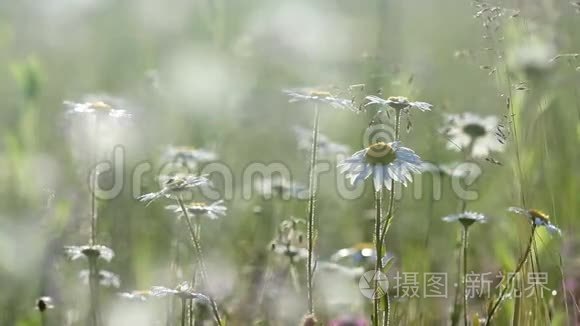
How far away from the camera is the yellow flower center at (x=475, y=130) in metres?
2.58

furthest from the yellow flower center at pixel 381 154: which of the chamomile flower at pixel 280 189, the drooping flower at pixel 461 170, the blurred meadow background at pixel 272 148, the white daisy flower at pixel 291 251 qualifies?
the chamomile flower at pixel 280 189

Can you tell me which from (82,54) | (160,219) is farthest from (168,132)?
(82,54)

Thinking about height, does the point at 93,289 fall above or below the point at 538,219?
below

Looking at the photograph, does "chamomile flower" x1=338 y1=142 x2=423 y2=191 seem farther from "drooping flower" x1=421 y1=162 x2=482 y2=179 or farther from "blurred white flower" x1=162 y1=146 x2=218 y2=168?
"blurred white flower" x1=162 y1=146 x2=218 y2=168

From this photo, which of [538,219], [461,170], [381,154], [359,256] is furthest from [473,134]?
[381,154]

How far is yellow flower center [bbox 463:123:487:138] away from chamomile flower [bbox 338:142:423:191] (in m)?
1.12

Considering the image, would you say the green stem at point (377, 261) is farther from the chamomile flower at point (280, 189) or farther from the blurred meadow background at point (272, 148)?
the chamomile flower at point (280, 189)

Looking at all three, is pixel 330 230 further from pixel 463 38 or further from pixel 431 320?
pixel 463 38

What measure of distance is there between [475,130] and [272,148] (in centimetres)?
134

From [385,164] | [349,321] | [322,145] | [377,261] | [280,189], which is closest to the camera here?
Answer: [377,261]

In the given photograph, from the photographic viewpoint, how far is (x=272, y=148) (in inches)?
148

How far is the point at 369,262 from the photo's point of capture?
2.24 m

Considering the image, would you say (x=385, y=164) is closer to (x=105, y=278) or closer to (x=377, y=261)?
(x=377, y=261)

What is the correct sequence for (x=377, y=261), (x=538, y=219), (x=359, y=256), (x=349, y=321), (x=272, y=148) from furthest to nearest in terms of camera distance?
(x=272, y=148), (x=359, y=256), (x=349, y=321), (x=538, y=219), (x=377, y=261)
